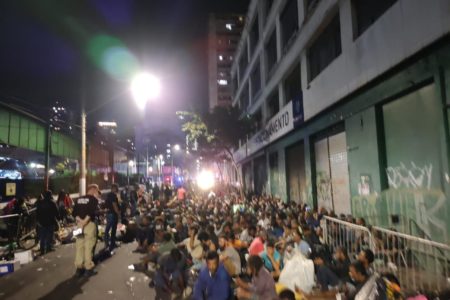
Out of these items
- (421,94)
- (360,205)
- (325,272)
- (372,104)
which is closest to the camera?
(325,272)

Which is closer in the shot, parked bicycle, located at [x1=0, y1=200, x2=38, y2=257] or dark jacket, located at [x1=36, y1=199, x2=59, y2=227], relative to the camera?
dark jacket, located at [x1=36, y1=199, x2=59, y2=227]

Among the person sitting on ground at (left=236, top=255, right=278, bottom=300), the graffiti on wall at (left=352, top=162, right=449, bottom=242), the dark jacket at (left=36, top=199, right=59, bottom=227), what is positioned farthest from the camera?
the dark jacket at (left=36, top=199, right=59, bottom=227)

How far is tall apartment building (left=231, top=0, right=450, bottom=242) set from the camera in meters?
6.42

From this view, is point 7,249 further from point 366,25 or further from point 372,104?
point 366,25

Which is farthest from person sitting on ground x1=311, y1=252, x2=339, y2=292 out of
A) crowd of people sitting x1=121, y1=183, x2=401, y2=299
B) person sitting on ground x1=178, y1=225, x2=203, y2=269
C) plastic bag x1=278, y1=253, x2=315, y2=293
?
person sitting on ground x1=178, y1=225, x2=203, y2=269

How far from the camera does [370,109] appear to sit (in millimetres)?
8914

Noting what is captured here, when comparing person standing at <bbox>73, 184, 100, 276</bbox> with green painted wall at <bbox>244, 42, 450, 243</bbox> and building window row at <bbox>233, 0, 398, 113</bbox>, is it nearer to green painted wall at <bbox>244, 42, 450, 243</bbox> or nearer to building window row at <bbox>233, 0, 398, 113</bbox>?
green painted wall at <bbox>244, 42, 450, 243</bbox>

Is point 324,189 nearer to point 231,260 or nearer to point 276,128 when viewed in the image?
point 276,128

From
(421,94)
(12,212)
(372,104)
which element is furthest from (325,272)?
(12,212)

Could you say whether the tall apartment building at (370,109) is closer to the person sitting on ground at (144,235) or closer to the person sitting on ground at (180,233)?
the person sitting on ground at (180,233)

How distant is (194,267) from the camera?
7.40 meters

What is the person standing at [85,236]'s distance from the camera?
800cm

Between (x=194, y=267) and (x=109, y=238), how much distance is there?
5.55 meters

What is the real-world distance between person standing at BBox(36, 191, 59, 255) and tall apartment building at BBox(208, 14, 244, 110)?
75.8 metres
